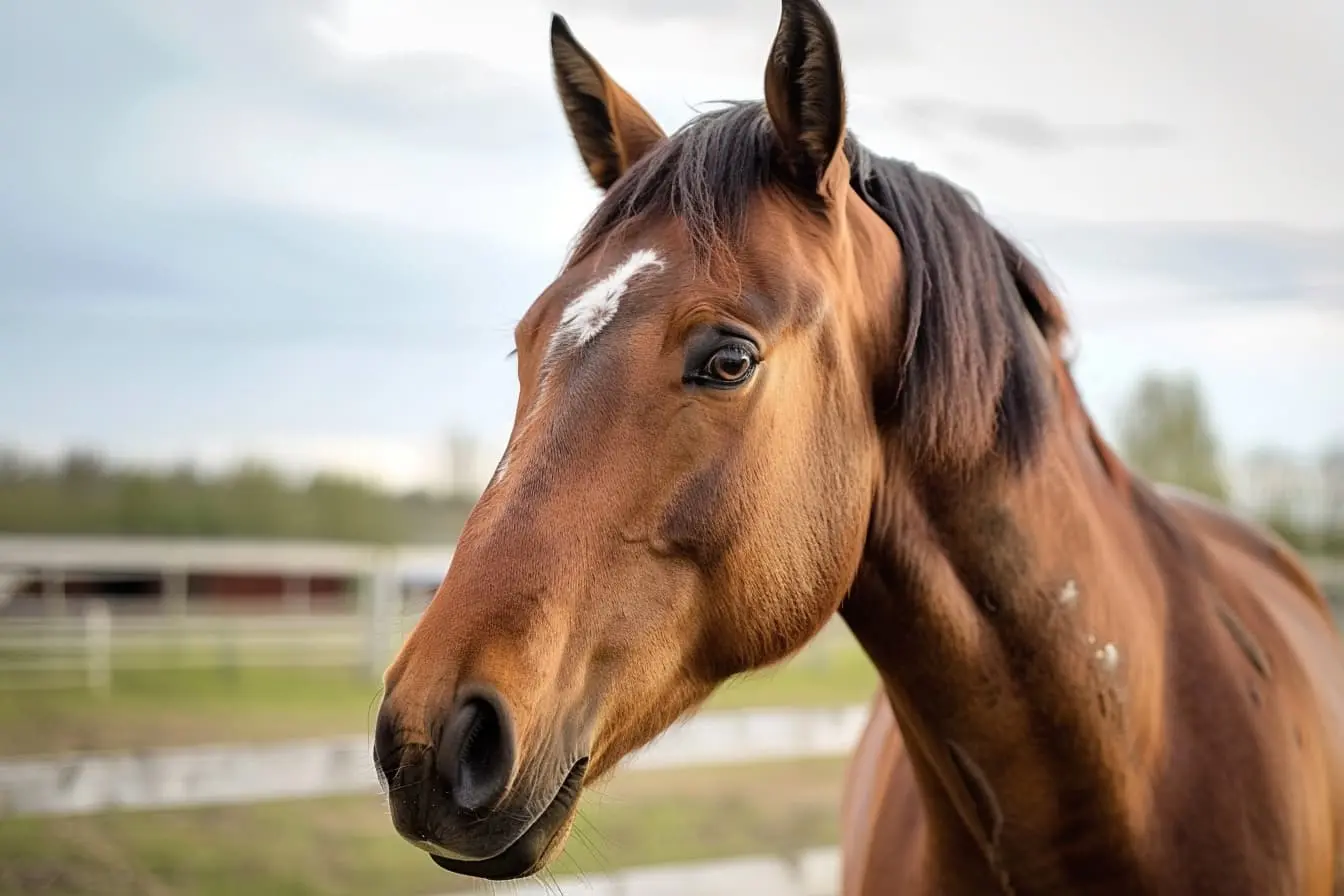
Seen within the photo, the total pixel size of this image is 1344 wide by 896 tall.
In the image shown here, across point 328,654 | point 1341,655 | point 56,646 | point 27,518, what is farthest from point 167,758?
point 27,518

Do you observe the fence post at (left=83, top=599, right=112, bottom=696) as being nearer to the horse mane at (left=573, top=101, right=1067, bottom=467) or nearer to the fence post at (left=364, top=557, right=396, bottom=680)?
the fence post at (left=364, top=557, right=396, bottom=680)

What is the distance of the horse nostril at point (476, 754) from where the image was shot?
1.19 m

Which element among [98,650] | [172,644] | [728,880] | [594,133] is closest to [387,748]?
[594,133]

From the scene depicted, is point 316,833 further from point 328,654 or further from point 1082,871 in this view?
point 328,654

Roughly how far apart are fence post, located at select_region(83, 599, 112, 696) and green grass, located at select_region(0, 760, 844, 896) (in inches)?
212

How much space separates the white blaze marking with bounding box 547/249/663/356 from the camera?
1.52m

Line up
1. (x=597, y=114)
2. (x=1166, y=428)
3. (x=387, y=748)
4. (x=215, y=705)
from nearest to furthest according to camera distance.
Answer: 1. (x=387, y=748)
2. (x=597, y=114)
3. (x=215, y=705)
4. (x=1166, y=428)

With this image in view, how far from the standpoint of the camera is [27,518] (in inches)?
687

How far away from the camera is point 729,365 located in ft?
4.88

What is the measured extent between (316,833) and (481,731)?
18.7 feet

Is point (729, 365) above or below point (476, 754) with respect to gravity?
above

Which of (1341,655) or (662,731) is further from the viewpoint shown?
(1341,655)

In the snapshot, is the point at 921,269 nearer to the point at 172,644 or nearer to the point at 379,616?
the point at 379,616

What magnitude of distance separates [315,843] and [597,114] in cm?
533
